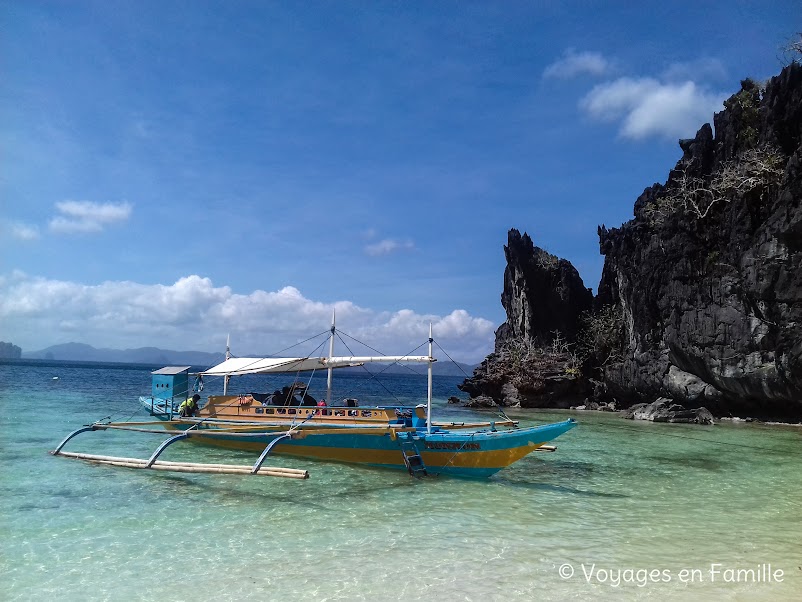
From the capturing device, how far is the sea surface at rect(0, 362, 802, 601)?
8531 mm

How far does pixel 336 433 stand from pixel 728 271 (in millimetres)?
29377

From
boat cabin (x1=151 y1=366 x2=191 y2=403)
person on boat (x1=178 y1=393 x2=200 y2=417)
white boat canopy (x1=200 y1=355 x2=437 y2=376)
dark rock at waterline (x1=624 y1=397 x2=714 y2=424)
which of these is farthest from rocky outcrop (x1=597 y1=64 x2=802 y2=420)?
boat cabin (x1=151 y1=366 x2=191 y2=403)

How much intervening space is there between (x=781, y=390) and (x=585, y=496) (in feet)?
79.8

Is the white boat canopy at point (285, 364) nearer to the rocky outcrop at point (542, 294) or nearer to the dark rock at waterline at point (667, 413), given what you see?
the dark rock at waterline at point (667, 413)

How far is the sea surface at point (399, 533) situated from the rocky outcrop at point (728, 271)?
Answer: 15.0 meters

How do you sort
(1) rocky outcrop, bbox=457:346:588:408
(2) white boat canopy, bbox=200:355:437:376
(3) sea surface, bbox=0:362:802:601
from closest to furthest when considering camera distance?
(3) sea surface, bbox=0:362:802:601 < (2) white boat canopy, bbox=200:355:437:376 < (1) rocky outcrop, bbox=457:346:588:408

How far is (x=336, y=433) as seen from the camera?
17.3 m

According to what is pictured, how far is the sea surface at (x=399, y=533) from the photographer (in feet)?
28.0

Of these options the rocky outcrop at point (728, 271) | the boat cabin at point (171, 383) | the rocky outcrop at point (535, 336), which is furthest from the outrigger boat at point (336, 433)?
the rocky outcrop at point (535, 336)

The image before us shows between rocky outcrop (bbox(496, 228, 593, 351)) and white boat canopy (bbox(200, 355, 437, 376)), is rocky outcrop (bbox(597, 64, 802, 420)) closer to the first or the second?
rocky outcrop (bbox(496, 228, 593, 351))

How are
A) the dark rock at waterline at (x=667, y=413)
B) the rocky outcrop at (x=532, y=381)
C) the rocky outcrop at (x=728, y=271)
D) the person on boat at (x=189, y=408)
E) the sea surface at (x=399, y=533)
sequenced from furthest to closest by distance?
the rocky outcrop at (x=532, y=381)
the dark rock at waterline at (x=667, y=413)
the rocky outcrop at (x=728, y=271)
the person on boat at (x=189, y=408)
the sea surface at (x=399, y=533)

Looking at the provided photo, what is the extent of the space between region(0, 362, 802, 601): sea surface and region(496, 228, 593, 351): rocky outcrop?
37.6m

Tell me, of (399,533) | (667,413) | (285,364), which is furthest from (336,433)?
(667,413)

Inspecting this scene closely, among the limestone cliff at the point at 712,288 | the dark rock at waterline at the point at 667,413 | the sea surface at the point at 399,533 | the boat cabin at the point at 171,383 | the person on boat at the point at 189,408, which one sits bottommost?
the sea surface at the point at 399,533
